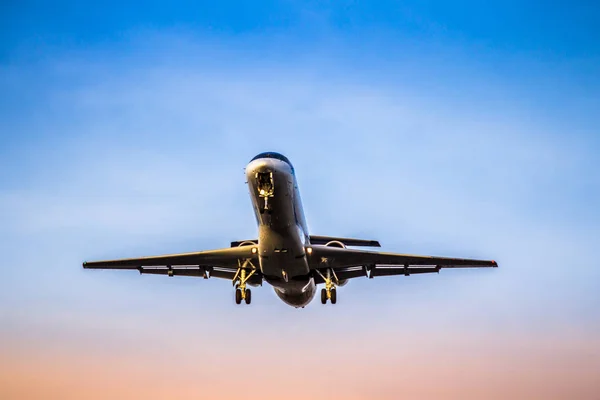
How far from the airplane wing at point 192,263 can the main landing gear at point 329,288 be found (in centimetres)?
403

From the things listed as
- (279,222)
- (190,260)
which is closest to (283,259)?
(279,222)

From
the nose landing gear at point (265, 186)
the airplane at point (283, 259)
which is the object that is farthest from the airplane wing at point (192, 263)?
the nose landing gear at point (265, 186)

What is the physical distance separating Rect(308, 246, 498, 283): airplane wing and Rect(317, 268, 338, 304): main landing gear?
437 millimetres

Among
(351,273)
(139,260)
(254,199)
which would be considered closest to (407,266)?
(351,273)

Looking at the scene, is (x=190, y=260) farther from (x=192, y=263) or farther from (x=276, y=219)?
(x=276, y=219)

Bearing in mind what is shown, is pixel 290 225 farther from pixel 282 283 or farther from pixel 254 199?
pixel 282 283

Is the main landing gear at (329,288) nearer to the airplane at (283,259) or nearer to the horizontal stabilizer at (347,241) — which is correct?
the airplane at (283,259)

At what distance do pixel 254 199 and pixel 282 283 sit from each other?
25.1 ft

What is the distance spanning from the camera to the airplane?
129 feet

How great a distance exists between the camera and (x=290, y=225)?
40.5 m

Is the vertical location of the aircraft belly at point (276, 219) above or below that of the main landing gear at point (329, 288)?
above

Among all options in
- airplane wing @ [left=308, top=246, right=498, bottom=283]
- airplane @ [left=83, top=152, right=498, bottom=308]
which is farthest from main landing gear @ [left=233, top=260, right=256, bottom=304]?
airplane wing @ [left=308, top=246, right=498, bottom=283]

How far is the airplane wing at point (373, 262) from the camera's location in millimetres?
43938

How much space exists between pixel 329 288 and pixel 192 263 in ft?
28.6
